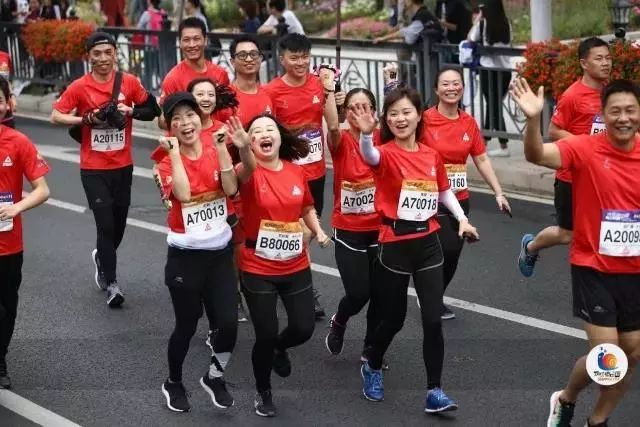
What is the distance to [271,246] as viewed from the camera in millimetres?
7371

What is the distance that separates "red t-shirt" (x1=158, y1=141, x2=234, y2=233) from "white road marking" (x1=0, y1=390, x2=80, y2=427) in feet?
3.90

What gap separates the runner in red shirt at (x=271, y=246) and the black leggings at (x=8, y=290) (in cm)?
141

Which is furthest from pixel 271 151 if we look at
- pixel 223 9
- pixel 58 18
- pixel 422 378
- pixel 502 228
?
pixel 223 9

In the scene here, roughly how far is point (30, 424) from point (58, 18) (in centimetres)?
1551

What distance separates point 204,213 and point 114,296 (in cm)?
270

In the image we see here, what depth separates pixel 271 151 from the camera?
24.5ft

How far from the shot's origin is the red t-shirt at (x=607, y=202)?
6680mm

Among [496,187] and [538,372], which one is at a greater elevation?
[496,187]

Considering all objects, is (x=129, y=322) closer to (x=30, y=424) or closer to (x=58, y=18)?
(x=30, y=424)

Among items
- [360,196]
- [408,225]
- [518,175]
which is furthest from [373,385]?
[518,175]

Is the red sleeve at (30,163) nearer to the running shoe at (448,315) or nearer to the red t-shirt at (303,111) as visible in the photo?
the red t-shirt at (303,111)

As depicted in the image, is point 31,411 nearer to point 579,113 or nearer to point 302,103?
point 302,103

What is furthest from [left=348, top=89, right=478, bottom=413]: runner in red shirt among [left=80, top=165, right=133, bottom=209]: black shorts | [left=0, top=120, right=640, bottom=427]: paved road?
[left=80, top=165, right=133, bottom=209]: black shorts

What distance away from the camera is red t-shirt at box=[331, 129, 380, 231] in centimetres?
836
